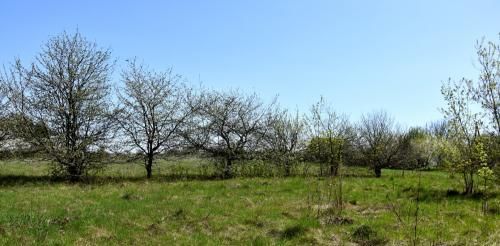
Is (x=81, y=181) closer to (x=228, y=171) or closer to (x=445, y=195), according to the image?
(x=228, y=171)

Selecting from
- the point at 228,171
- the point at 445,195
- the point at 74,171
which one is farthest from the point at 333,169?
the point at 74,171

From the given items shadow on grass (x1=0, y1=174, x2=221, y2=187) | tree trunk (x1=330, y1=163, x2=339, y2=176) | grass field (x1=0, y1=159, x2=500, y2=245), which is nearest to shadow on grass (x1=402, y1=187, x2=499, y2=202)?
grass field (x1=0, y1=159, x2=500, y2=245)

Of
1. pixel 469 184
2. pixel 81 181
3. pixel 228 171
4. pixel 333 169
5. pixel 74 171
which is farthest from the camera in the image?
pixel 228 171

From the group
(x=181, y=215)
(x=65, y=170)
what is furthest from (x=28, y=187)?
(x=181, y=215)

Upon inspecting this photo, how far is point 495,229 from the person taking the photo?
10.3 m

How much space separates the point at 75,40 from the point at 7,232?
15.4m

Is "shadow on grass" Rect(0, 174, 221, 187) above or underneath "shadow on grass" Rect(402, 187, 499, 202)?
above

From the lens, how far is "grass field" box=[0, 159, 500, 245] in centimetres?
927

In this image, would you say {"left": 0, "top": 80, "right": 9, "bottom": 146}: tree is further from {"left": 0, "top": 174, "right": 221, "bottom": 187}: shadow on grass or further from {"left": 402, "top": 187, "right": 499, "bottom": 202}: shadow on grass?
{"left": 402, "top": 187, "right": 499, "bottom": 202}: shadow on grass

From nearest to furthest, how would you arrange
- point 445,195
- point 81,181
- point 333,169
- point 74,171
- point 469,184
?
point 333,169, point 445,195, point 469,184, point 81,181, point 74,171

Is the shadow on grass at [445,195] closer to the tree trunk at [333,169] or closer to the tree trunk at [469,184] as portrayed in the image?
the tree trunk at [469,184]

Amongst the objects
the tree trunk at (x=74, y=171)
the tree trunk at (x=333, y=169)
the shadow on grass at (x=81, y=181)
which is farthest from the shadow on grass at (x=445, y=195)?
the tree trunk at (x=74, y=171)

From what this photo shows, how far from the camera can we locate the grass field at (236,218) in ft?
30.4

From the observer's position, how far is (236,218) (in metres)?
11.3
